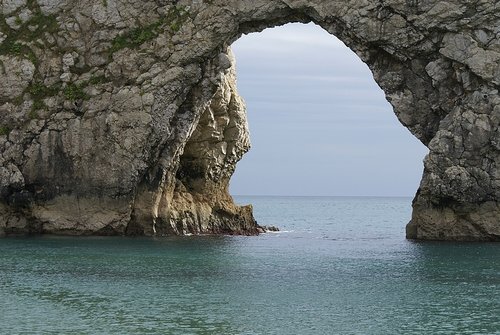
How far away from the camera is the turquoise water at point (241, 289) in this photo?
2936 centimetres

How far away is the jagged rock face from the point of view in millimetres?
56094

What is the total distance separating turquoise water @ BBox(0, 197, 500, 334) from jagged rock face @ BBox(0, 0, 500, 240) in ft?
12.2

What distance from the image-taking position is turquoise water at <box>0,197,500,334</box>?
29.4m

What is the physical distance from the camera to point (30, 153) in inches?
2388

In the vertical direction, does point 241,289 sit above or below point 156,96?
below

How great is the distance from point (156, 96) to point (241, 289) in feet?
84.2

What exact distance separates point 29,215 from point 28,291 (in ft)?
87.0

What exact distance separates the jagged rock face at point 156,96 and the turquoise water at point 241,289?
12.2 feet

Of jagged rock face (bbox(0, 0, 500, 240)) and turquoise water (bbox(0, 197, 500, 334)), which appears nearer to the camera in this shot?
turquoise water (bbox(0, 197, 500, 334))

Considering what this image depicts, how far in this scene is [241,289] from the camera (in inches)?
1457

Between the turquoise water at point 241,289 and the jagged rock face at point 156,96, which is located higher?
the jagged rock face at point 156,96

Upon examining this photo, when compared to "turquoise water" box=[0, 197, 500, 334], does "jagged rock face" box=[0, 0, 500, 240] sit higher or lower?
higher

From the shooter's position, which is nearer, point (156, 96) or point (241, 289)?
point (241, 289)

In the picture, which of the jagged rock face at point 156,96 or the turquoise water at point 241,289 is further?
the jagged rock face at point 156,96
